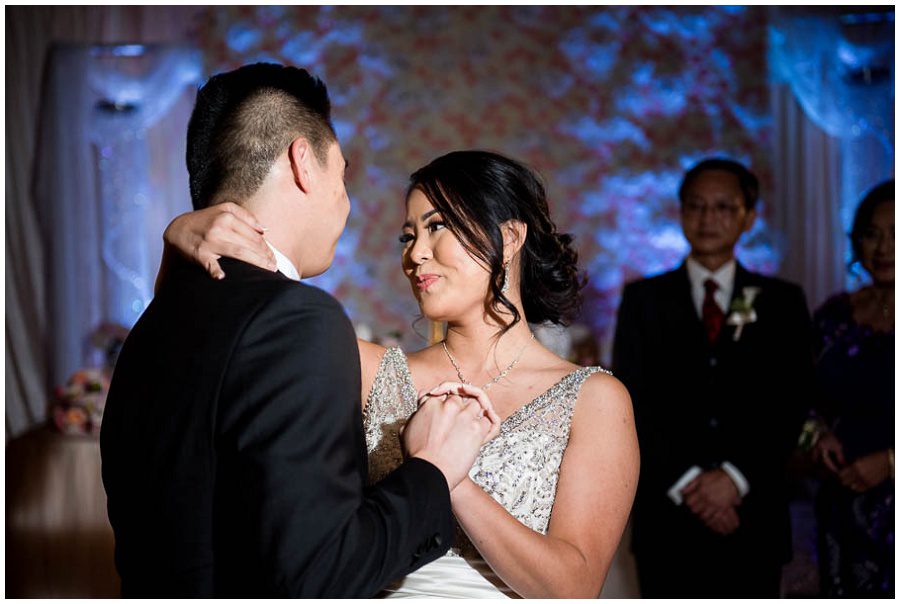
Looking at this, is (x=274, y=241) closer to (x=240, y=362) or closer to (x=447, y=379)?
(x=240, y=362)

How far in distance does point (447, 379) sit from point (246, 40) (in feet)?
18.2

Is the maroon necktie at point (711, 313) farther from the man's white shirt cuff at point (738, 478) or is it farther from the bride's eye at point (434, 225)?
the bride's eye at point (434, 225)

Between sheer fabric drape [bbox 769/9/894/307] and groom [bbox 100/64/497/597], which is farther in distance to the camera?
sheer fabric drape [bbox 769/9/894/307]

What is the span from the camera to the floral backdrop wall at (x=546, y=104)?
7027 millimetres

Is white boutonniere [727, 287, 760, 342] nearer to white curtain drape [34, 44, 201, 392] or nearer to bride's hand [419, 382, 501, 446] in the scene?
bride's hand [419, 382, 501, 446]

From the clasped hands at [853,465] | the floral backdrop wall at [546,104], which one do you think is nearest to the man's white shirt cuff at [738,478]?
the clasped hands at [853,465]

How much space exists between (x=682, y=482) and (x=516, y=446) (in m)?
1.63

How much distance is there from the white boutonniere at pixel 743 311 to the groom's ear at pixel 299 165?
233 cm

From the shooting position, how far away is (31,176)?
652 centimetres

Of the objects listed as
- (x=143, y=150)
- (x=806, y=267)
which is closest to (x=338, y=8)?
(x=143, y=150)

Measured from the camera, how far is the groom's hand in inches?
60.8

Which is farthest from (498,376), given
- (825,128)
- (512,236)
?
(825,128)

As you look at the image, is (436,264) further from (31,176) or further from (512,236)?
(31,176)

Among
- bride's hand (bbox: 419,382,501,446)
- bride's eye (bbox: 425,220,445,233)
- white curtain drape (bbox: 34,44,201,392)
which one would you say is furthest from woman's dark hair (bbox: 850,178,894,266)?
white curtain drape (bbox: 34,44,201,392)
